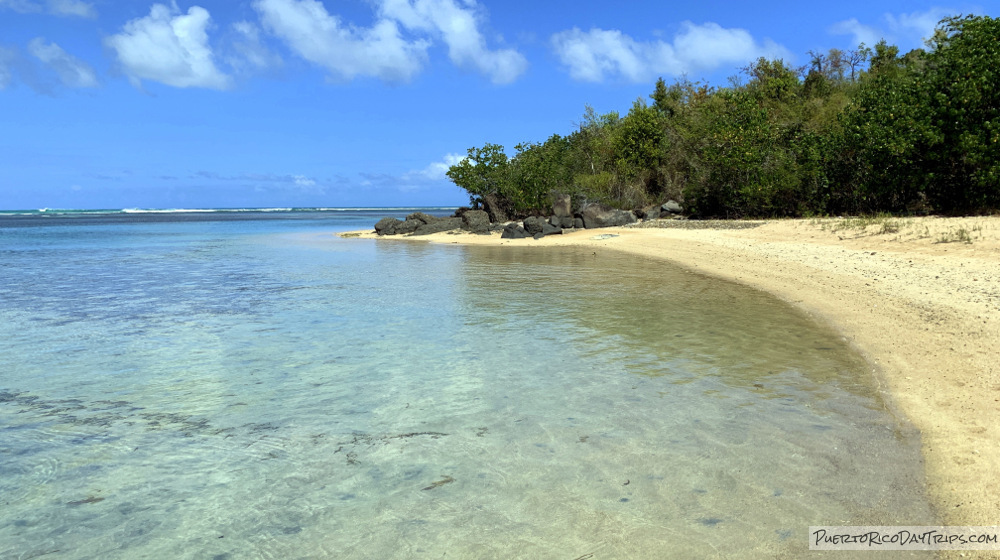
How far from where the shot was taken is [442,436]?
225 inches

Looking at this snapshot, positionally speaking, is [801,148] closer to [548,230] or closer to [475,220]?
[548,230]

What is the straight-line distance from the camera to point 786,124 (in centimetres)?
3628

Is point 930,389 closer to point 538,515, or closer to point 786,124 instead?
point 538,515

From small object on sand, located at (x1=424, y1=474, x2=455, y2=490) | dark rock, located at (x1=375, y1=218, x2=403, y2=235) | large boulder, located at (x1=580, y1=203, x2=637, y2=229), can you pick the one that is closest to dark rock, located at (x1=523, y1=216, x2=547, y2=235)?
large boulder, located at (x1=580, y1=203, x2=637, y2=229)

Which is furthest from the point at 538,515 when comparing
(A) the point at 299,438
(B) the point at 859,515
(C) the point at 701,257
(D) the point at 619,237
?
(D) the point at 619,237

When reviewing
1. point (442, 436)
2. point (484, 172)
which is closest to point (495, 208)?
point (484, 172)

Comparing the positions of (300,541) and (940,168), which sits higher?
(940,168)

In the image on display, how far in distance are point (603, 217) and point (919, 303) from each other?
28877 millimetres

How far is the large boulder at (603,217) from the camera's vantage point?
1531 inches

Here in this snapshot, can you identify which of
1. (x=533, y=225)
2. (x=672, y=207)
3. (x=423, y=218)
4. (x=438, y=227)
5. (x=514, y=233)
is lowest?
(x=514, y=233)

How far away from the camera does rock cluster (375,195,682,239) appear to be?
3744 centimetres

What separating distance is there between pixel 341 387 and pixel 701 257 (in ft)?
57.1

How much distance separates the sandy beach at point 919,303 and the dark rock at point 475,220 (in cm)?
1739

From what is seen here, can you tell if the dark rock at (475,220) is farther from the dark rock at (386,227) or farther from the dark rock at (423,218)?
the dark rock at (386,227)
